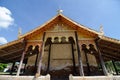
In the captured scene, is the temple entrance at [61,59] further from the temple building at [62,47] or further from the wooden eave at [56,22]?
the wooden eave at [56,22]

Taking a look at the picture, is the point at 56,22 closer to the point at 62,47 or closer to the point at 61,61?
the point at 62,47

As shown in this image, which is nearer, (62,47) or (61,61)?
(61,61)

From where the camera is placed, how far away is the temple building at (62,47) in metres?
9.23

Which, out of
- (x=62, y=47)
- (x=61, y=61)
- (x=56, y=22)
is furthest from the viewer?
(x=62, y=47)

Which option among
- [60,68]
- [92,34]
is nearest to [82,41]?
[92,34]

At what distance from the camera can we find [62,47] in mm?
12109

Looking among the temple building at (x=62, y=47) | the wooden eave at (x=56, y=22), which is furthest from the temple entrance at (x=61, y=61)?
the wooden eave at (x=56, y=22)

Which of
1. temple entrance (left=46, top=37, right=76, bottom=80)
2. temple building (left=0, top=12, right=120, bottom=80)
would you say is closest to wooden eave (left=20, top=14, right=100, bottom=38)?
temple building (left=0, top=12, right=120, bottom=80)

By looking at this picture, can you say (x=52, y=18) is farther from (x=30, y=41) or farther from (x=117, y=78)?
(x=117, y=78)

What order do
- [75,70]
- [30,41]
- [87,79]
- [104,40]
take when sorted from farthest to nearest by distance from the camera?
[75,70] → [30,41] → [104,40] → [87,79]

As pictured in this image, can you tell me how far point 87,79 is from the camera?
786 centimetres

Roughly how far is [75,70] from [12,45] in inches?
204

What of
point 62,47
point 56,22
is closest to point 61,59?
point 62,47

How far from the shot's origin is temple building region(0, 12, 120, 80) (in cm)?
923
